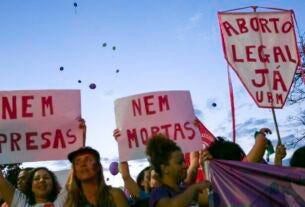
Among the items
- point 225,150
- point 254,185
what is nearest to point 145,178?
point 225,150

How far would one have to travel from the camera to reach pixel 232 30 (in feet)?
18.5

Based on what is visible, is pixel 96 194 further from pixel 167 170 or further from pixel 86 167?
pixel 167 170

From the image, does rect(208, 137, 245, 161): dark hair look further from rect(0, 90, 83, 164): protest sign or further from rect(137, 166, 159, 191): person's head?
rect(0, 90, 83, 164): protest sign

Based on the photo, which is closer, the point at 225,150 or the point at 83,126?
the point at 225,150

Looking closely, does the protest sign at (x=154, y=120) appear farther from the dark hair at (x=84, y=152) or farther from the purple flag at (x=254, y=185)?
the purple flag at (x=254, y=185)

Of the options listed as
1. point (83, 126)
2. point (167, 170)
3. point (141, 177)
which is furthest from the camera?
point (141, 177)

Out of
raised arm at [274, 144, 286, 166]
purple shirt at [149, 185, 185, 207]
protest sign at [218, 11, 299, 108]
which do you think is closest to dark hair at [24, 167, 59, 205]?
purple shirt at [149, 185, 185, 207]

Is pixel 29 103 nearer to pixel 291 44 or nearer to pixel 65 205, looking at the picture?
pixel 65 205

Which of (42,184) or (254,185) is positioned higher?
(42,184)

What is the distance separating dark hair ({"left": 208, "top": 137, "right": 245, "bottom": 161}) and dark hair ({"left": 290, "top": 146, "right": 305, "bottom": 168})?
44 cm

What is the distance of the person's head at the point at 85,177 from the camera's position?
12.1 feet

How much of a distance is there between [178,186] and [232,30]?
107 inches

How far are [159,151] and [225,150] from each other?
59 cm

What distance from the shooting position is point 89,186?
149 inches
